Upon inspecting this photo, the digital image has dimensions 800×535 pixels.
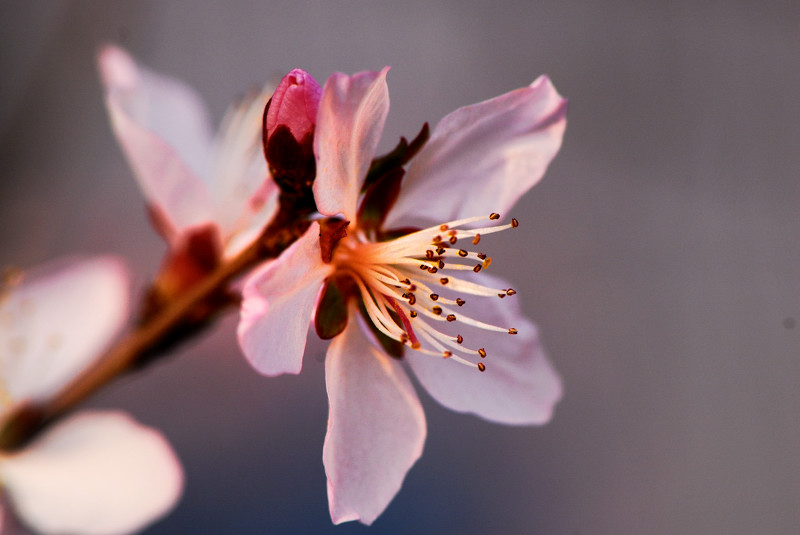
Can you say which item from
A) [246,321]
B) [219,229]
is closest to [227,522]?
[219,229]

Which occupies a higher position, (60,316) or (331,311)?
(331,311)

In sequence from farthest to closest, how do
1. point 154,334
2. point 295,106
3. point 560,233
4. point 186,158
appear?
point 560,233, point 186,158, point 154,334, point 295,106

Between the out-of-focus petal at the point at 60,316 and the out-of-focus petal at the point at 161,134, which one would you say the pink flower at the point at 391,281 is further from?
the out-of-focus petal at the point at 60,316

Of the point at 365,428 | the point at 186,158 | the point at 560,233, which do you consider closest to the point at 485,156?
the point at 365,428

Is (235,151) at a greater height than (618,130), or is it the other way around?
(235,151)

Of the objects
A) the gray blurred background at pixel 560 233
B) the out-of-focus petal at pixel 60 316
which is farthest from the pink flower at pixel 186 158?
the gray blurred background at pixel 560 233

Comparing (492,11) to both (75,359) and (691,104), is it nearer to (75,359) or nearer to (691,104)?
(691,104)

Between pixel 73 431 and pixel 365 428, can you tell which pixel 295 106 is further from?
pixel 73 431
